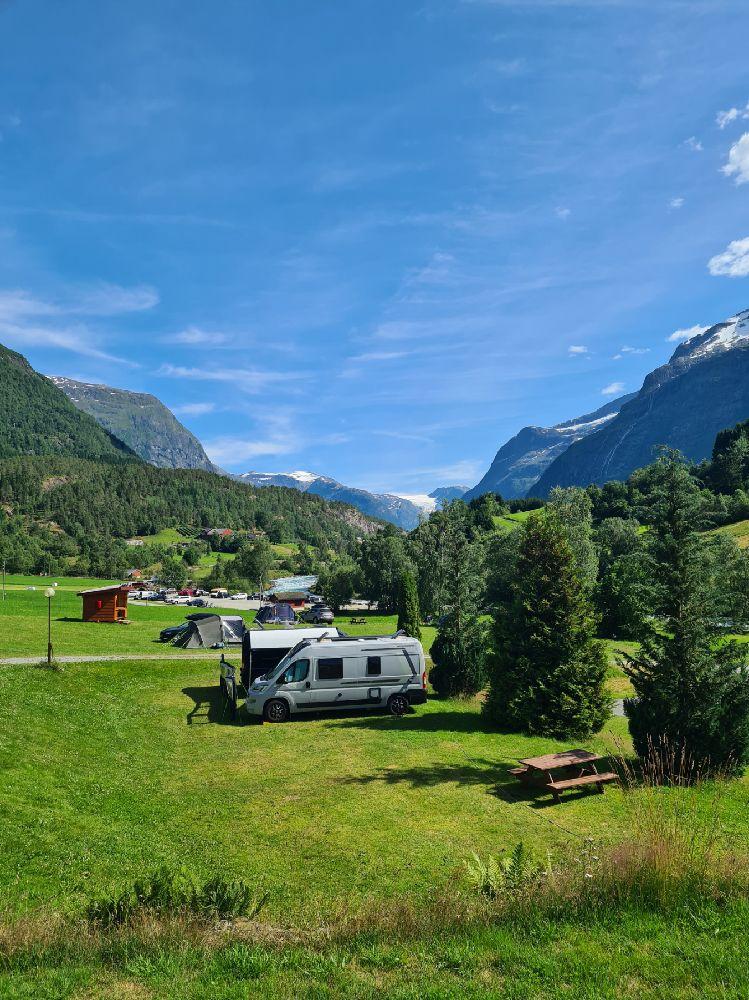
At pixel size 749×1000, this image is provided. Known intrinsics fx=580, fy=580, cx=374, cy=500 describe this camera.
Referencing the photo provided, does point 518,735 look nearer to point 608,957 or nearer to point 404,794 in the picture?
point 404,794

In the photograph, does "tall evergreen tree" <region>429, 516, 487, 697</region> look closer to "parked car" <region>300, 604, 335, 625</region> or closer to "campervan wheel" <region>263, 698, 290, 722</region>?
"campervan wheel" <region>263, 698, 290, 722</region>

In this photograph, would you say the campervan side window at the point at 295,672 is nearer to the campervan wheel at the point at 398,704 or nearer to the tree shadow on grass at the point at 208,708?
the tree shadow on grass at the point at 208,708

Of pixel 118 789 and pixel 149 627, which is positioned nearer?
pixel 118 789

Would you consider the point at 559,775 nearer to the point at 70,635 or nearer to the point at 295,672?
the point at 295,672

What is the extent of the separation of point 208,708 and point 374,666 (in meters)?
6.39

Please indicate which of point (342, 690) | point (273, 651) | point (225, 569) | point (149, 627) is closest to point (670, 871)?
point (342, 690)

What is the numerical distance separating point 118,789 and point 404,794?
621 cm

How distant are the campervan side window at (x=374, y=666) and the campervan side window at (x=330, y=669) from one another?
1006 mm

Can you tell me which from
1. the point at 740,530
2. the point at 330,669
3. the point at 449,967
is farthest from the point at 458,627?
the point at 740,530

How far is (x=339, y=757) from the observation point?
50.4ft

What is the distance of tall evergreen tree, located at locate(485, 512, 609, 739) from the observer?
56.4ft

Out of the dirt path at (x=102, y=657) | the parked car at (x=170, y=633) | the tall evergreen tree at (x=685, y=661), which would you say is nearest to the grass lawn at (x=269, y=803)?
the tall evergreen tree at (x=685, y=661)

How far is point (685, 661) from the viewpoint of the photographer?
1322cm

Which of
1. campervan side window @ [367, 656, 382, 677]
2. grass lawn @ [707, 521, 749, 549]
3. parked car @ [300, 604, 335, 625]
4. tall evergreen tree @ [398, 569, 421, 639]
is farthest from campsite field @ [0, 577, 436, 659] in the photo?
grass lawn @ [707, 521, 749, 549]
